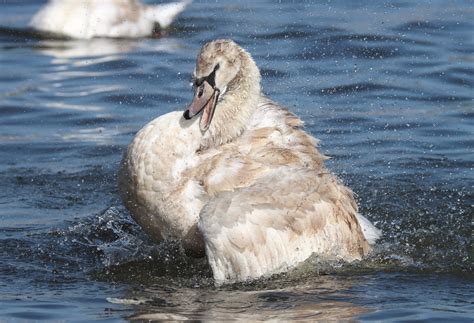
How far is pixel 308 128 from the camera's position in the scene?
38.1 feet

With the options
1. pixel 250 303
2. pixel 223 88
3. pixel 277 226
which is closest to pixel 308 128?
pixel 223 88

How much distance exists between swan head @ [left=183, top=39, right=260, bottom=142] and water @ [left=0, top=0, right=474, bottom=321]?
2.80 ft

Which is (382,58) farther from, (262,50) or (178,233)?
(178,233)

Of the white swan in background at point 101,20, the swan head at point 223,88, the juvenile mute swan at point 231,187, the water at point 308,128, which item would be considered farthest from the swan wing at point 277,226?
the white swan in background at point 101,20

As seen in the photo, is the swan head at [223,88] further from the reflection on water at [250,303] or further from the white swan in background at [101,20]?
the white swan in background at [101,20]

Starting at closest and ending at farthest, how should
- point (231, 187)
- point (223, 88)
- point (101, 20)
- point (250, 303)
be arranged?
point (250, 303) → point (231, 187) → point (223, 88) → point (101, 20)

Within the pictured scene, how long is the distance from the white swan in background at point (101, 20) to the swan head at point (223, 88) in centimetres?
713

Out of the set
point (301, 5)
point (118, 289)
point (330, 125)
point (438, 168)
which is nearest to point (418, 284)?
point (118, 289)

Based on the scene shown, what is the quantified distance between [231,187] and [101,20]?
Result: 8.00 meters

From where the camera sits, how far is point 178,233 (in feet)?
25.5

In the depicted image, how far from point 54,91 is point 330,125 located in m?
3.23

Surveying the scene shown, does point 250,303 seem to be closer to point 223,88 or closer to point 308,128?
point 223,88

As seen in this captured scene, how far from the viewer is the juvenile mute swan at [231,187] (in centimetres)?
756

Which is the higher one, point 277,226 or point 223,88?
point 223,88
